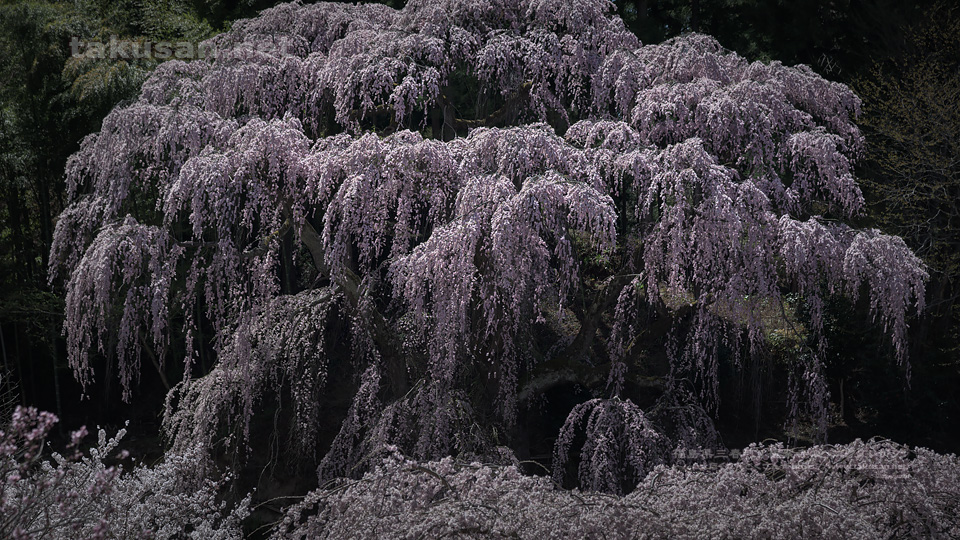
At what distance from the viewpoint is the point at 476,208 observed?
530 centimetres

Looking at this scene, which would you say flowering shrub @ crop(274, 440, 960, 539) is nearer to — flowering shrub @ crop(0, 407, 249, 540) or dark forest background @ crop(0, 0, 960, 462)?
flowering shrub @ crop(0, 407, 249, 540)

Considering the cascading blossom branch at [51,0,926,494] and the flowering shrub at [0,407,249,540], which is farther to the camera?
the cascading blossom branch at [51,0,926,494]

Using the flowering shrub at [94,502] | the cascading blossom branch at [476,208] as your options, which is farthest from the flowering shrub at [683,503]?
the cascading blossom branch at [476,208]

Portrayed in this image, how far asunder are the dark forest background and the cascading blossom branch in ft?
10.4

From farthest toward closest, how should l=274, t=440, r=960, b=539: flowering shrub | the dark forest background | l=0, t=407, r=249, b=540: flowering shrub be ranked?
the dark forest background
l=274, t=440, r=960, b=539: flowering shrub
l=0, t=407, r=249, b=540: flowering shrub

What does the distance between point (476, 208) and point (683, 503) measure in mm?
2213

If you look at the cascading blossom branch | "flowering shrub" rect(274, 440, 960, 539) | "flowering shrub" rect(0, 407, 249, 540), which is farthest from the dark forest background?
"flowering shrub" rect(0, 407, 249, 540)

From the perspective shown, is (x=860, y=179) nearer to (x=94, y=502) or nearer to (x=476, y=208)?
(x=476, y=208)

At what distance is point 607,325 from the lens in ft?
39.7

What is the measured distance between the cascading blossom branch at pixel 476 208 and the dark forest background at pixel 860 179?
316 cm

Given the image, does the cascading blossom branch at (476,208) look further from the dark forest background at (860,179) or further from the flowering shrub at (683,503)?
the dark forest background at (860,179)

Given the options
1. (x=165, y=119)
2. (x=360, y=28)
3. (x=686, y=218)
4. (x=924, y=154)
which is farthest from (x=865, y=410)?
(x=165, y=119)

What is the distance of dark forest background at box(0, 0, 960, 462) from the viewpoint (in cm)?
946

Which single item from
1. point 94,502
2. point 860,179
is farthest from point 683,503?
point 860,179
